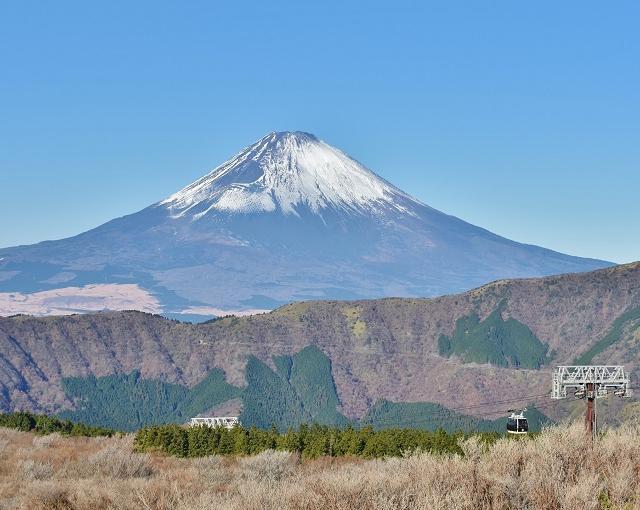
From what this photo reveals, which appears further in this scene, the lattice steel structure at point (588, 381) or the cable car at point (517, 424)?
the lattice steel structure at point (588, 381)

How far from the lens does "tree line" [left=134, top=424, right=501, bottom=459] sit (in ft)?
350

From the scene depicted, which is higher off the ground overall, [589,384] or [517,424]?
[589,384]

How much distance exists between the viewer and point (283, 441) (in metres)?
110

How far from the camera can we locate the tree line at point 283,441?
10681 centimetres

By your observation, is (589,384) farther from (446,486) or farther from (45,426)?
(45,426)

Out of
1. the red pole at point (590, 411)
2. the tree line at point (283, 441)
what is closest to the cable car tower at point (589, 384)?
the red pole at point (590, 411)

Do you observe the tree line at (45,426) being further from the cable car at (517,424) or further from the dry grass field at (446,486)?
the dry grass field at (446,486)

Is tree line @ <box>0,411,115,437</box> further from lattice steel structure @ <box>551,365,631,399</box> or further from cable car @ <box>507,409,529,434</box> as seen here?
lattice steel structure @ <box>551,365,631,399</box>

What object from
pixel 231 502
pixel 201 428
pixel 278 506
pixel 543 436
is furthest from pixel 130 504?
pixel 201 428

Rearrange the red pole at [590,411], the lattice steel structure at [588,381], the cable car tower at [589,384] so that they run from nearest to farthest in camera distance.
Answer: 1. the red pole at [590,411]
2. the cable car tower at [589,384]
3. the lattice steel structure at [588,381]

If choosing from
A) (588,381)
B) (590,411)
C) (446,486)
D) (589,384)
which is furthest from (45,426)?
(446,486)

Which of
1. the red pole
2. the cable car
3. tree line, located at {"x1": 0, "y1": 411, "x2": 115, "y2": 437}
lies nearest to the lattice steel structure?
the red pole

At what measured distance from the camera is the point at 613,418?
180375 mm

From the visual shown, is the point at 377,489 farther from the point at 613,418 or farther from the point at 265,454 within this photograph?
the point at 613,418
